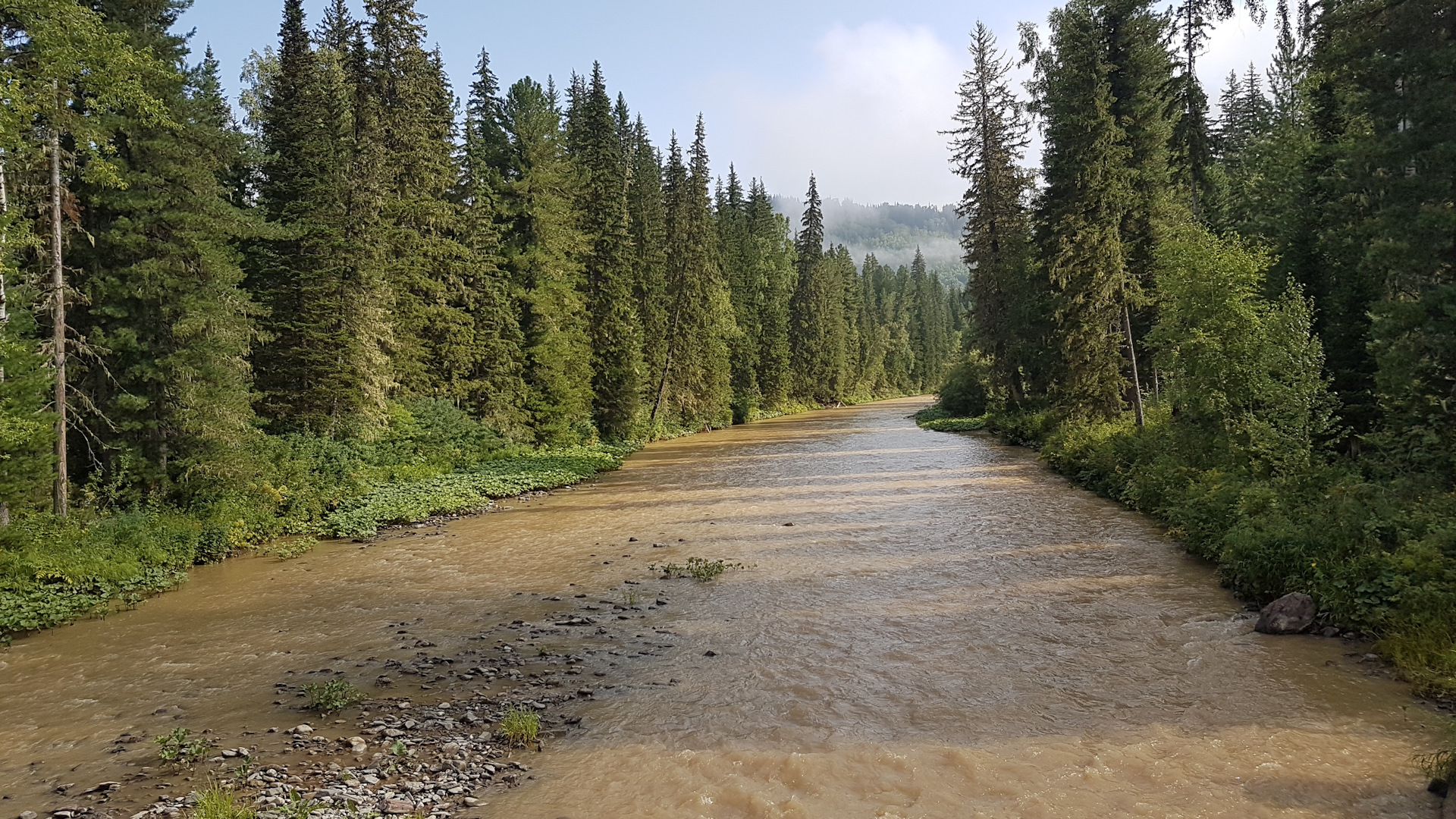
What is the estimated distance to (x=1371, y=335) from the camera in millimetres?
13938

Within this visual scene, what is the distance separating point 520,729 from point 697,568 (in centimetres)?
717

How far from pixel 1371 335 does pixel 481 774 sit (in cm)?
1700

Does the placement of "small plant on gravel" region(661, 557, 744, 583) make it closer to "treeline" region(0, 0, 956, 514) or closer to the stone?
the stone

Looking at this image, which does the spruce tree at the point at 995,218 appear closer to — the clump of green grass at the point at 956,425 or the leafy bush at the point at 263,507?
the clump of green grass at the point at 956,425

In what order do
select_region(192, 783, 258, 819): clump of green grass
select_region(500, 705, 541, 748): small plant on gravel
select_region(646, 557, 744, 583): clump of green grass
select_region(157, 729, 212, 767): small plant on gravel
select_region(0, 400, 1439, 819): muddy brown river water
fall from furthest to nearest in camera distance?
select_region(646, 557, 744, 583): clump of green grass < select_region(500, 705, 541, 748): small plant on gravel < select_region(157, 729, 212, 767): small plant on gravel < select_region(0, 400, 1439, 819): muddy brown river water < select_region(192, 783, 258, 819): clump of green grass

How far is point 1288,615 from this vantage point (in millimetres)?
10094

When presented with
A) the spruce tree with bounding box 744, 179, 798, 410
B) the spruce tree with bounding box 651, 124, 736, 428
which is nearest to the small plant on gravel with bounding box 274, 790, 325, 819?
the spruce tree with bounding box 651, 124, 736, 428

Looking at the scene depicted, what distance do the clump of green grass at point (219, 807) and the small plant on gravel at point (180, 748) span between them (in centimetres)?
111

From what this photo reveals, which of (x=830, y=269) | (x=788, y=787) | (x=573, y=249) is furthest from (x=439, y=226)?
(x=830, y=269)

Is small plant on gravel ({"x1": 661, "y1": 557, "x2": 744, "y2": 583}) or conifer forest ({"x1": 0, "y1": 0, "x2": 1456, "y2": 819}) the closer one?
conifer forest ({"x1": 0, "y1": 0, "x2": 1456, "y2": 819})

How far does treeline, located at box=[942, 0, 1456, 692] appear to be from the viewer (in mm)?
10750

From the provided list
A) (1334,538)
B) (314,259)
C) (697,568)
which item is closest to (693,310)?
(314,259)

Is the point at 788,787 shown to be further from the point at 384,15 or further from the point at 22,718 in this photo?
the point at 384,15

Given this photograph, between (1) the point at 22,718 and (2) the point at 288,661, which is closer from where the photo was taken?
(1) the point at 22,718
